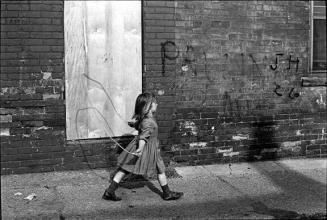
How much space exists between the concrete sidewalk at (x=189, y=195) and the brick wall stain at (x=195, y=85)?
0.36 m

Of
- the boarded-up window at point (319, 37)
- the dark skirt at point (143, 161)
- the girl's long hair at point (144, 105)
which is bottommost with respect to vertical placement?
the dark skirt at point (143, 161)

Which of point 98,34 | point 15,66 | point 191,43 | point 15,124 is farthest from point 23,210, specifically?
point 191,43

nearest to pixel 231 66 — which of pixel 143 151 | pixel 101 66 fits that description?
pixel 101 66

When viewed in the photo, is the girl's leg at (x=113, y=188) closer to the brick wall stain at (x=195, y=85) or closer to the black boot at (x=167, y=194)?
the black boot at (x=167, y=194)

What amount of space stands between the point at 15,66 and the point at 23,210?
206 centimetres

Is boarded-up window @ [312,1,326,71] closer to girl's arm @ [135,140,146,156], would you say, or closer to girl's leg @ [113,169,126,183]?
Answer: girl's arm @ [135,140,146,156]

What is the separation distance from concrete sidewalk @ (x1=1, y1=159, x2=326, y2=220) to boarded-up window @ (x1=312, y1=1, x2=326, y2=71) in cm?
190

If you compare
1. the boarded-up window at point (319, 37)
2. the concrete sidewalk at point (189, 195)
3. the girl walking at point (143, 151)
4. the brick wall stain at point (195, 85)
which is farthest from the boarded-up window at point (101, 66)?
the boarded-up window at point (319, 37)

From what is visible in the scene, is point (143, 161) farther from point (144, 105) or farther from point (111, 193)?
point (144, 105)

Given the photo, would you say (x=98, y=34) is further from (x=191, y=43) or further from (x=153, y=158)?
(x=153, y=158)

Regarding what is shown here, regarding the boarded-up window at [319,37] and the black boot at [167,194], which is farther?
the boarded-up window at [319,37]

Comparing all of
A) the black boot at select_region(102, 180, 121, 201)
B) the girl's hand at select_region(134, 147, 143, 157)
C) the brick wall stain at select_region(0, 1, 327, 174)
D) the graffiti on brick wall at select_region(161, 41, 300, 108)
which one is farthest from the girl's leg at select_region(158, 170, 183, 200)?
the graffiti on brick wall at select_region(161, 41, 300, 108)

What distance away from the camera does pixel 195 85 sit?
704cm

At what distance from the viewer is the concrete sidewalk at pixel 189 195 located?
507 cm
